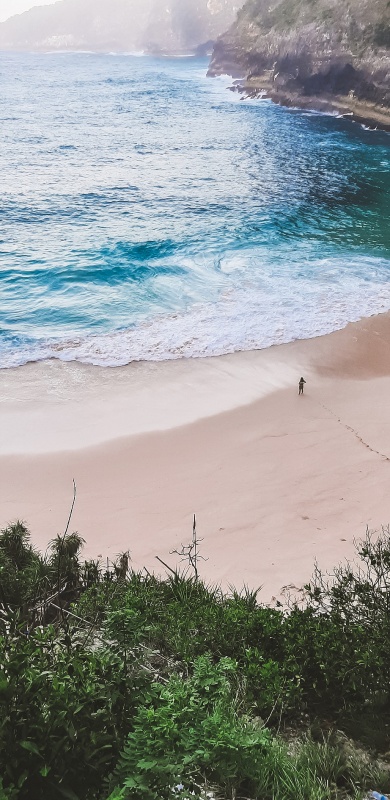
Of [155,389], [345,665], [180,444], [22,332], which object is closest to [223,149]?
[22,332]

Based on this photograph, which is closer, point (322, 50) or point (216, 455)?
point (216, 455)

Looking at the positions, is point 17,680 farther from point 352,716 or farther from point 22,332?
point 22,332

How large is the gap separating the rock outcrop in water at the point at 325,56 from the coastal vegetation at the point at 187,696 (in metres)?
58.2

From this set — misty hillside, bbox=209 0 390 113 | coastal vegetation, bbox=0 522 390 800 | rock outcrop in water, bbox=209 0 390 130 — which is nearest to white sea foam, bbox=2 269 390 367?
coastal vegetation, bbox=0 522 390 800

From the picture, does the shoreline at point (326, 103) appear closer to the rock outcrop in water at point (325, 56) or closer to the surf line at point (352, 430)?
the rock outcrop in water at point (325, 56)

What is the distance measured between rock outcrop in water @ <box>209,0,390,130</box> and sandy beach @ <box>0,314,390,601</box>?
46.8m

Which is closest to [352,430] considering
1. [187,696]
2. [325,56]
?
[187,696]

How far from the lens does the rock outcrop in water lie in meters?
56.6

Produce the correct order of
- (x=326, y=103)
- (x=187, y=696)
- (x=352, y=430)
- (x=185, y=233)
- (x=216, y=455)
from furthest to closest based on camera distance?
(x=326, y=103)
(x=185, y=233)
(x=352, y=430)
(x=216, y=455)
(x=187, y=696)

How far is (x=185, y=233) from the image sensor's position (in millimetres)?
32469

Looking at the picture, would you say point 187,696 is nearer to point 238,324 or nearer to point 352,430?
point 352,430

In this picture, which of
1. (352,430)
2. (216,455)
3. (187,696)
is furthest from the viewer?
(352,430)

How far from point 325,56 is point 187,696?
6916 centimetres

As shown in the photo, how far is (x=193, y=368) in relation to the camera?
19750mm
